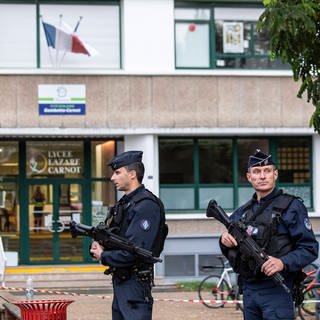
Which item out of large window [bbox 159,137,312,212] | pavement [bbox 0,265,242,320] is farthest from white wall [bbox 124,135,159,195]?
pavement [bbox 0,265,242,320]

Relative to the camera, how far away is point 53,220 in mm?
22375

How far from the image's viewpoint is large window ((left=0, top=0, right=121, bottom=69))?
21.3 metres

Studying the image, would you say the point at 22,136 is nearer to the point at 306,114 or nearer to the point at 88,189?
the point at 88,189

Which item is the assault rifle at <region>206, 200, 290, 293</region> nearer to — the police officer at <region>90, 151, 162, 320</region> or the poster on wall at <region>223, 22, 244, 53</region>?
the police officer at <region>90, 151, 162, 320</region>

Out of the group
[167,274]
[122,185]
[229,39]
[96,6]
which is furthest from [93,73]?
[122,185]

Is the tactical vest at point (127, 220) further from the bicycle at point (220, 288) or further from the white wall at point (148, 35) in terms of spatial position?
the white wall at point (148, 35)

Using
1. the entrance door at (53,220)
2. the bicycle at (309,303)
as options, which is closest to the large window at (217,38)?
the entrance door at (53,220)

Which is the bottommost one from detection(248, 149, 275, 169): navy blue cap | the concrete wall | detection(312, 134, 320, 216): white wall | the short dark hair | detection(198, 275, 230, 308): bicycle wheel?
detection(198, 275, 230, 308): bicycle wheel

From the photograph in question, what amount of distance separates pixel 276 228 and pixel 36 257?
16.2 m

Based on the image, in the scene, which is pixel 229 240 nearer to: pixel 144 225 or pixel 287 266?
pixel 287 266

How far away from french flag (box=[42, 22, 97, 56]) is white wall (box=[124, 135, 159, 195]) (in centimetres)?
230

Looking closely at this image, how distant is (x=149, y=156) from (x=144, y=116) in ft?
3.10

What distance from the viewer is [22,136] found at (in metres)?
21.7

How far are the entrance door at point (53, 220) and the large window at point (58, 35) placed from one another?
3054 millimetres
